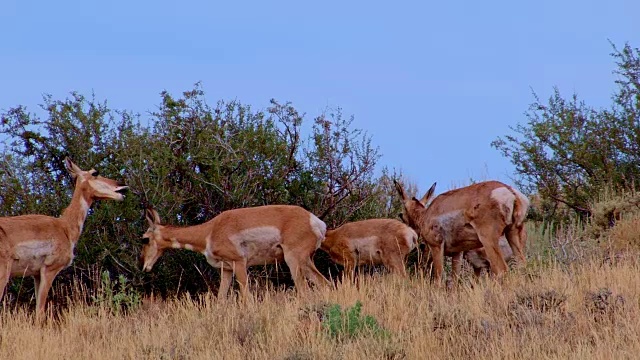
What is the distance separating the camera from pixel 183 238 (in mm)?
13820

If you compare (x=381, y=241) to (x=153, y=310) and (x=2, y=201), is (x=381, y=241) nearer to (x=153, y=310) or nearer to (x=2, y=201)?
(x=153, y=310)

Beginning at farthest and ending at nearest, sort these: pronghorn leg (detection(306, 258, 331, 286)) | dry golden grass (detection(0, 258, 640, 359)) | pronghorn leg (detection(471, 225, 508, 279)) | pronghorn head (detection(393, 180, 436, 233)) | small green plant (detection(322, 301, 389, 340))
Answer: pronghorn head (detection(393, 180, 436, 233))
pronghorn leg (detection(306, 258, 331, 286))
pronghorn leg (detection(471, 225, 508, 279))
small green plant (detection(322, 301, 389, 340))
dry golden grass (detection(0, 258, 640, 359))

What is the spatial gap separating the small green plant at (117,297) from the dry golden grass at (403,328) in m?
0.48

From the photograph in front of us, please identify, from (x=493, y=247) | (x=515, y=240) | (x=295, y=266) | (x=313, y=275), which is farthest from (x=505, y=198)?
(x=295, y=266)

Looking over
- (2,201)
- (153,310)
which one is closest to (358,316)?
(153,310)

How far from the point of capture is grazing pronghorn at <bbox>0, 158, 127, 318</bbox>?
12.5 metres

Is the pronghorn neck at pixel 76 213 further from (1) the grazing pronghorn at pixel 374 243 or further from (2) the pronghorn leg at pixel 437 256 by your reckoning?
(2) the pronghorn leg at pixel 437 256

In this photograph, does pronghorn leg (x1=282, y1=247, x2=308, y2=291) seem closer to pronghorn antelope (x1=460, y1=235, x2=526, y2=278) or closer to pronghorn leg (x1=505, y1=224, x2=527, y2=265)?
pronghorn antelope (x1=460, y1=235, x2=526, y2=278)

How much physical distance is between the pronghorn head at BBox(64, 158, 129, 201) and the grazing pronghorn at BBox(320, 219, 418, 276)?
3219 mm

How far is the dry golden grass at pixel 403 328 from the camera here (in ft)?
28.4

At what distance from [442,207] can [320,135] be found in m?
2.95

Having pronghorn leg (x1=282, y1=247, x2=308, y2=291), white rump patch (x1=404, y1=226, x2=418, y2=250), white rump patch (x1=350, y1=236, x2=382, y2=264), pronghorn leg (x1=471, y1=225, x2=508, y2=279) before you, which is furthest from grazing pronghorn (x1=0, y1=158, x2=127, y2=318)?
pronghorn leg (x1=471, y1=225, x2=508, y2=279)

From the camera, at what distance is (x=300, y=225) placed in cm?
1337

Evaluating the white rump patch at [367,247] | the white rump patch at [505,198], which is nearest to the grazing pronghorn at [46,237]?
the white rump patch at [367,247]
